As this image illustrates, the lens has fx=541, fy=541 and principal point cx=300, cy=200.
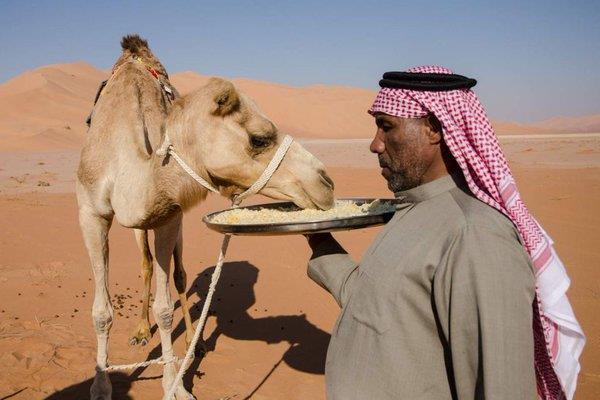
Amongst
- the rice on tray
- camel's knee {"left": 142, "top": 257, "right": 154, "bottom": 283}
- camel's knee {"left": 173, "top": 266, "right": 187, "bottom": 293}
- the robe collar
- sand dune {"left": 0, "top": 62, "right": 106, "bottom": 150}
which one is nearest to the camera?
the robe collar

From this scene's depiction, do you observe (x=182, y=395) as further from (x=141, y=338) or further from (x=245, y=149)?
(x=245, y=149)

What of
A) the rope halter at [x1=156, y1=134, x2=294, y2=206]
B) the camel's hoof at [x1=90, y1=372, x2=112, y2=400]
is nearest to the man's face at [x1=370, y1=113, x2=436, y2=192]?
the rope halter at [x1=156, y1=134, x2=294, y2=206]

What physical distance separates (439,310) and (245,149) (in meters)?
1.97

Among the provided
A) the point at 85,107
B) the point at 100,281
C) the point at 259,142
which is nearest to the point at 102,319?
the point at 100,281

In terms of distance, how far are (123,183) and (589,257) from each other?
20.9 ft

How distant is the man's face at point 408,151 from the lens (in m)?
1.87

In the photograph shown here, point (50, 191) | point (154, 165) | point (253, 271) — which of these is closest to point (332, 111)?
point (50, 191)

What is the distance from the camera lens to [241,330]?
5.70m

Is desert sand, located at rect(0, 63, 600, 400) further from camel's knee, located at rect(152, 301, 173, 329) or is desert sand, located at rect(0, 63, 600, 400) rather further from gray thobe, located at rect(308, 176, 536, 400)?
gray thobe, located at rect(308, 176, 536, 400)

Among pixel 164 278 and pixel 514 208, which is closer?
pixel 514 208

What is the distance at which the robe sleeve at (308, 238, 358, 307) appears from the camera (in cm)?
216

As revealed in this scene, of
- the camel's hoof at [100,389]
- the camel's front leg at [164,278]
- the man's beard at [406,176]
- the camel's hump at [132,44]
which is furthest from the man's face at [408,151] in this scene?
the camel's hump at [132,44]

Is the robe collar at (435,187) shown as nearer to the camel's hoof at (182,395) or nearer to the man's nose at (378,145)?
the man's nose at (378,145)

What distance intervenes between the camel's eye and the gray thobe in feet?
5.05
